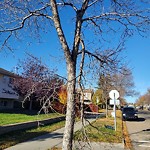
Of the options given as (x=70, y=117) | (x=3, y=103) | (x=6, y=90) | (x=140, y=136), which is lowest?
(x=140, y=136)

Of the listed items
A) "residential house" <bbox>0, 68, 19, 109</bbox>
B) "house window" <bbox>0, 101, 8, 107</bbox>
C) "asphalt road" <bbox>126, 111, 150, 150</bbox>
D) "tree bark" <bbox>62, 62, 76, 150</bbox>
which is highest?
"residential house" <bbox>0, 68, 19, 109</bbox>

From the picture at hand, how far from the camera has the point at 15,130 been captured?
15.4m

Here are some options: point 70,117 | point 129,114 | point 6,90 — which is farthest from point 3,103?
point 70,117

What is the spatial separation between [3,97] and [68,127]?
3676cm

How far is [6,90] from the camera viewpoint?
42281mm

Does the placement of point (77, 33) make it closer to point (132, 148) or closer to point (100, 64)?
point (100, 64)

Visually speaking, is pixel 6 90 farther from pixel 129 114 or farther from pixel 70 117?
pixel 70 117

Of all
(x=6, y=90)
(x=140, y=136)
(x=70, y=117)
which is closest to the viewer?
(x=70, y=117)

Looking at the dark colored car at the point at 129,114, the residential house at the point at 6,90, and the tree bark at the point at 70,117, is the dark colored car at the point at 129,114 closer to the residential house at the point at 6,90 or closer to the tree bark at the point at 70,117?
the residential house at the point at 6,90

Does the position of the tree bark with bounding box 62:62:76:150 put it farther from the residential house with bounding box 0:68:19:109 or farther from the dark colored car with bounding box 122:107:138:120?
the residential house with bounding box 0:68:19:109

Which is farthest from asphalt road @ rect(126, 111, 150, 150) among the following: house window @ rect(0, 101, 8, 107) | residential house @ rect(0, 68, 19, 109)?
house window @ rect(0, 101, 8, 107)

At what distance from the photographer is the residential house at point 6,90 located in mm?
40688

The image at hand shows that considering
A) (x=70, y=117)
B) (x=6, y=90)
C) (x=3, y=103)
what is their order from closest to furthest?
1. (x=70, y=117)
2. (x=6, y=90)
3. (x=3, y=103)

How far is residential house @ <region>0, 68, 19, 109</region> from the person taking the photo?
40.7 m
